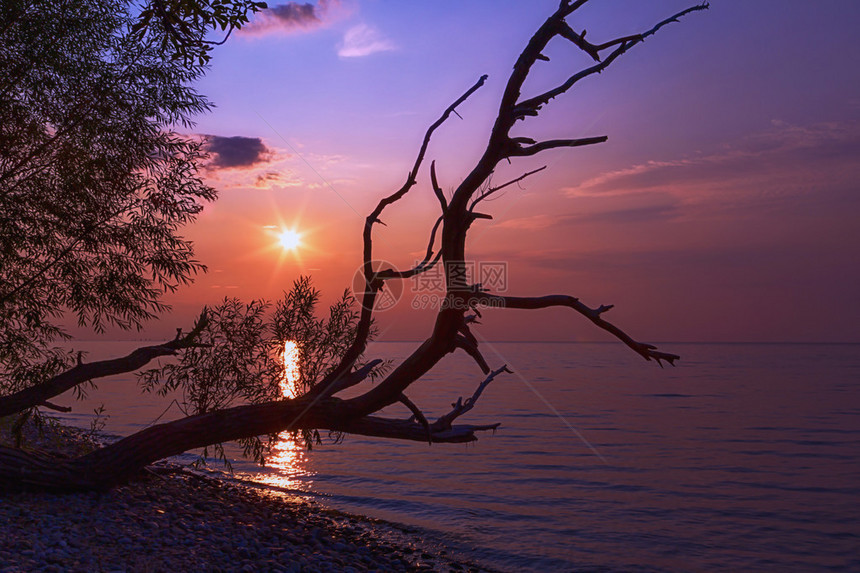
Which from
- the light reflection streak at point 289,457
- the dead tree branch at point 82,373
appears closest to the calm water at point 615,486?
the light reflection streak at point 289,457

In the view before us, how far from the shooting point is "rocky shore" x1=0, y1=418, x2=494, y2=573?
8914 millimetres

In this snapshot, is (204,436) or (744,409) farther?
(744,409)

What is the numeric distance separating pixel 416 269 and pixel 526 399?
48.1 m

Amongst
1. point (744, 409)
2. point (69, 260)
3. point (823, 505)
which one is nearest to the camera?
point (69, 260)

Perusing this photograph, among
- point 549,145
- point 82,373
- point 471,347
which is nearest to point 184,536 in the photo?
point 82,373

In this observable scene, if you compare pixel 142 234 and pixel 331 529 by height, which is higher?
pixel 142 234

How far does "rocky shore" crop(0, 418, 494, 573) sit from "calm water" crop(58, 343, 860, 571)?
8.81 ft

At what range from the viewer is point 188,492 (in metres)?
14.4

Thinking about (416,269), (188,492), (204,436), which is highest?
(416,269)

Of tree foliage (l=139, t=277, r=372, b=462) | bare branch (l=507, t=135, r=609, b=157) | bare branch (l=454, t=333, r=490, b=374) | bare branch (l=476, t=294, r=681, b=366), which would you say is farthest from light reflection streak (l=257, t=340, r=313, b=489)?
bare branch (l=507, t=135, r=609, b=157)

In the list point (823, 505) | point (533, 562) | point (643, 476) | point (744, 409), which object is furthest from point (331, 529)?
point (744, 409)

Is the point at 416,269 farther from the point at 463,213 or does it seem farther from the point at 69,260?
the point at 69,260

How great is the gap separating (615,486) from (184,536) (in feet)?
53.8

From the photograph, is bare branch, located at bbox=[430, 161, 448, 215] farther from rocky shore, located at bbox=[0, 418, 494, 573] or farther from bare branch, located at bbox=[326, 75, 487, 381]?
rocky shore, located at bbox=[0, 418, 494, 573]
